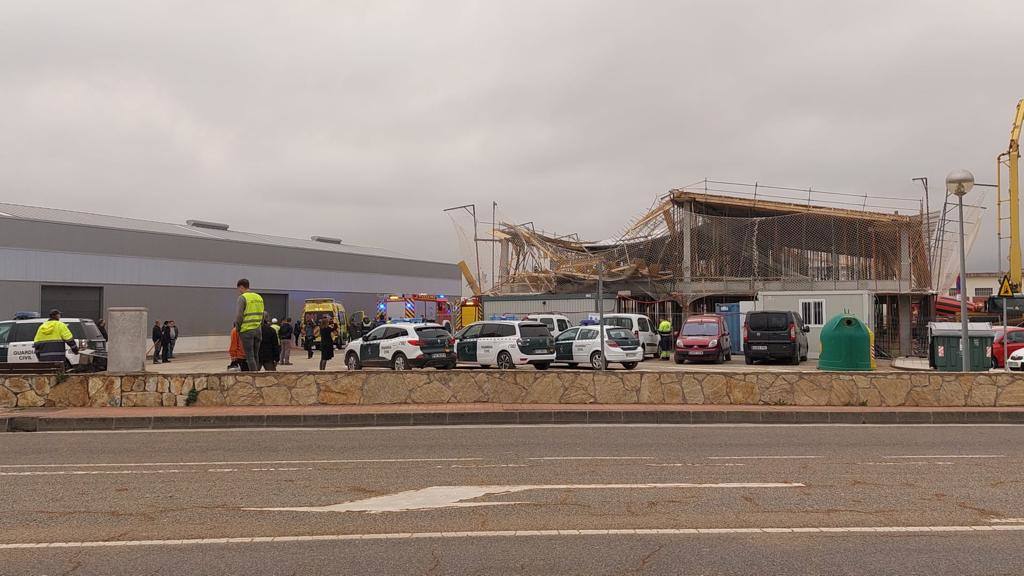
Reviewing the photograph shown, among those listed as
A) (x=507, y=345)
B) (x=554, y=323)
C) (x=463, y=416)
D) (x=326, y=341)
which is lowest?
(x=463, y=416)

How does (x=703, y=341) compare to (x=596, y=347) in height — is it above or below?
above

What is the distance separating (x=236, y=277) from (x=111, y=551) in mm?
41645

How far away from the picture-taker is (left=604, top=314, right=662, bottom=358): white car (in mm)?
30078

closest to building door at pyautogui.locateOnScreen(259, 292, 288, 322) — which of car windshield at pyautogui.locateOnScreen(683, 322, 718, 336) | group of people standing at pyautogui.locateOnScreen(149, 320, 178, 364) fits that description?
group of people standing at pyautogui.locateOnScreen(149, 320, 178, 364)

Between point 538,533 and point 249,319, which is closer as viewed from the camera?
point 538,533

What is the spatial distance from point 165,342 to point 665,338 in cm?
1921

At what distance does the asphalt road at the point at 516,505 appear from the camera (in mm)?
5695

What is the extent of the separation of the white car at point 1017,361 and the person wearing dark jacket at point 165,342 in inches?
Answer: 1102

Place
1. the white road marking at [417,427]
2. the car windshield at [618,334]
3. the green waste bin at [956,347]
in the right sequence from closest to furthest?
1. the white road marking at [417,427]
2. the green waste bin at [956,347]
3. the car windshield at [618,334]

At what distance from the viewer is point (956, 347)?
21703 millimetres

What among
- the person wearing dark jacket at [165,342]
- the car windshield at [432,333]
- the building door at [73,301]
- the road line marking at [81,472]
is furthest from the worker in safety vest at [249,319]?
the building door at [73,301]

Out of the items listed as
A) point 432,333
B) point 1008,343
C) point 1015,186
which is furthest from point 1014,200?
point 432,333

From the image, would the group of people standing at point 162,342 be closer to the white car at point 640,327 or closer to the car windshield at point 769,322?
the white car at point 640,327

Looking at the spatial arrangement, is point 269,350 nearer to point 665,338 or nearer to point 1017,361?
point 1017,361
